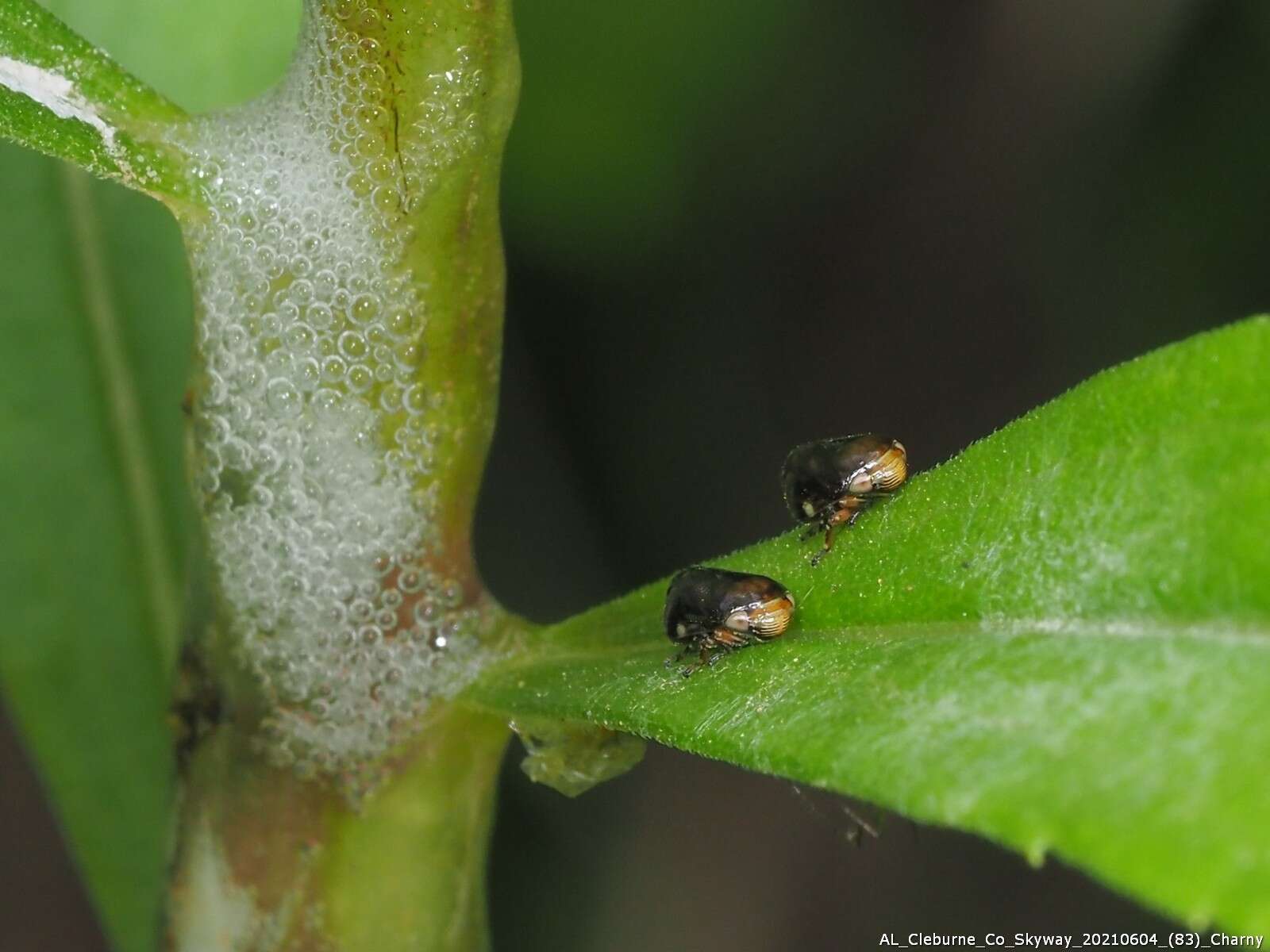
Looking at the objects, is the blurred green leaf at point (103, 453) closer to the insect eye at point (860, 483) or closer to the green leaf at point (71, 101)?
the green leaf at point (71, 101)

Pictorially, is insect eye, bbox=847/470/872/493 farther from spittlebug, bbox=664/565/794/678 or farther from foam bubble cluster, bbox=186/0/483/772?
foam bubble cluster, bbox=186/0/483/772

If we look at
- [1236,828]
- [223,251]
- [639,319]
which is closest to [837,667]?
[1236,828]

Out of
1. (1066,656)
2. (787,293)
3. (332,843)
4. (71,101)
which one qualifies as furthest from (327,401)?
(787,293)

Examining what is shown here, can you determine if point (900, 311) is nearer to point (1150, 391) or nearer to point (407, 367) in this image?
point (407, 367)

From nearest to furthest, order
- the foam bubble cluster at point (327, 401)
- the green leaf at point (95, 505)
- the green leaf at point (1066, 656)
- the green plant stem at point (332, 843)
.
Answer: the green leaf at point (1066, 656)
the foam bubble cluster at point (327, 401)
the green plant stem at point (332, 843)
the green leaf at point (95, 505)

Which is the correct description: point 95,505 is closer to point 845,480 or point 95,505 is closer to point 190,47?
point 190,47

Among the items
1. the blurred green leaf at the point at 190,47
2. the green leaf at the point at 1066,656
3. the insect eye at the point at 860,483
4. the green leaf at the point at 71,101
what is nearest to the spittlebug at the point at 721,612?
the green leaf at the point at 1066,656
